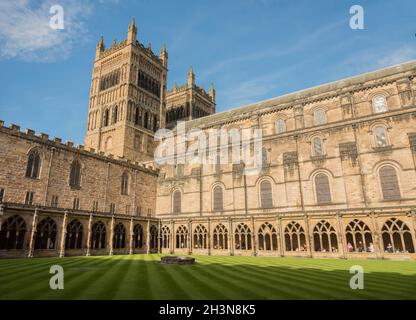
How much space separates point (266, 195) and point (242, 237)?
5829mm

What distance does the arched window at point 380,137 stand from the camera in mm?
30956

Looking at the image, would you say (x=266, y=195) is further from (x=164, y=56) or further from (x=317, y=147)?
(x=164, y=56)

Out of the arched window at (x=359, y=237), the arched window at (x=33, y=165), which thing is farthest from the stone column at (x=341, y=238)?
the arched window at (x=33, y=165)

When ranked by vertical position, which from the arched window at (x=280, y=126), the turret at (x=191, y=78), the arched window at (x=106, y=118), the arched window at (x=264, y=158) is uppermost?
the turret at (x=191, y=78)

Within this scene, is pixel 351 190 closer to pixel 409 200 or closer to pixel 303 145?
pixel 409 200

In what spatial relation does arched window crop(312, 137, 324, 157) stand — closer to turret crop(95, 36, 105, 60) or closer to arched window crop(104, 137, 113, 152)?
arched window crop(104, 137, 113, 152)

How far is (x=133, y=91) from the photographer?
191ft

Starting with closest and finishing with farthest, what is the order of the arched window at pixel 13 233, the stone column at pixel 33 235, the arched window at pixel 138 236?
the arched window at pixel 13 233 → the stone column at pixel 33 235 → the arched window at pixel 138 236

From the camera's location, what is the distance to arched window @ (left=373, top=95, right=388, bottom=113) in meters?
32.8

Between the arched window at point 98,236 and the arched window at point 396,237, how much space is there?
90.9 ft

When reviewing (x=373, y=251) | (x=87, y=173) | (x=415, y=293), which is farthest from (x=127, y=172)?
(x=415, y=293)

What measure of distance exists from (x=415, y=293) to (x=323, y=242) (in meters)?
22.0

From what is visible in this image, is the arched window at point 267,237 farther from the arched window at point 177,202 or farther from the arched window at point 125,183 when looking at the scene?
the arched window at point 125,183

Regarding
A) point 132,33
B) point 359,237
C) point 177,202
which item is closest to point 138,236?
point 177,202
